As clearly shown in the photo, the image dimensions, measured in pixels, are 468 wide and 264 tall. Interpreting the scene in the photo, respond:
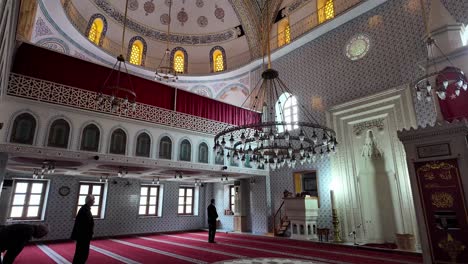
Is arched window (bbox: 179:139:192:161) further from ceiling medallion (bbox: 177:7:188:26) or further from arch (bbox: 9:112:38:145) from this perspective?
ceiling medallion (bbox: 177:7:188:26)

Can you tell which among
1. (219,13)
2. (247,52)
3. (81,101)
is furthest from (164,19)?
(81,101)

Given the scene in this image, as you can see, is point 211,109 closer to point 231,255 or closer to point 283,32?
point 231,255

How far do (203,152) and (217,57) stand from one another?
273 inches

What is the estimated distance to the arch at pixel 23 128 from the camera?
17.6 feet

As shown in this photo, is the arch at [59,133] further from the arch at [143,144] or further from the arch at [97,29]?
the arch at [97,29]

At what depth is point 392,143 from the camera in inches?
305

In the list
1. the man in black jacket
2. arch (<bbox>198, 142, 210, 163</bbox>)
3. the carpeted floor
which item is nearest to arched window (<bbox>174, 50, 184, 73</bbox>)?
arch (<bbox>198, 142, 210, 163</bbox>)

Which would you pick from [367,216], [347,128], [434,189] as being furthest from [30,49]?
[367,216]

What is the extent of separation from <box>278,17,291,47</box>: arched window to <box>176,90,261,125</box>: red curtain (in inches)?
134

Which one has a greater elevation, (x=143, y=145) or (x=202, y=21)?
(x=202, y=21)

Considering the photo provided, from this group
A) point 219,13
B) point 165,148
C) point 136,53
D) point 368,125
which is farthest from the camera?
point 219,13

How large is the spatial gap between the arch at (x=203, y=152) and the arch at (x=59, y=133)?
11.3 feet

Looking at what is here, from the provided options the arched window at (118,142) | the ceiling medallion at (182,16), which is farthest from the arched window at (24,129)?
the ceiling medallion at (182,16)

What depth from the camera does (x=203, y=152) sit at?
328 inches
